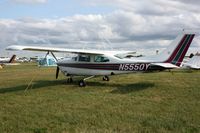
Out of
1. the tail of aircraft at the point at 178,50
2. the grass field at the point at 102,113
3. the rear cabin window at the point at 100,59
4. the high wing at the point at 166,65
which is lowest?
the grass field at the point at 102,113

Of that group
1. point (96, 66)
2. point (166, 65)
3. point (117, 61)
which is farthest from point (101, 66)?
point (166, 65)

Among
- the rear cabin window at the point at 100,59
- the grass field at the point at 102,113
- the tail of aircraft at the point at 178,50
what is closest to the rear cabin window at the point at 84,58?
the rear cabin window at the point at 100,59

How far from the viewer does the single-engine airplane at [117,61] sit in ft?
45.1

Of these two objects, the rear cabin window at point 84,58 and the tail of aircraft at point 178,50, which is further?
the rear cabin window at point 84,58

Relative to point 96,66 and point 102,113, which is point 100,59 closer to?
point 96,66

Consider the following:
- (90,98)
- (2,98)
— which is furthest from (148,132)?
(2,98)

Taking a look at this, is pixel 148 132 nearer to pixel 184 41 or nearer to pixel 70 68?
pixel 184 41

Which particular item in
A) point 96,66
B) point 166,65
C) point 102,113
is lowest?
point 102,113

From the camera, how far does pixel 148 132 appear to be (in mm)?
6117

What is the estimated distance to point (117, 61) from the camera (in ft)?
47.6

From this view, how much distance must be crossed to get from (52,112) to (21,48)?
510 centimetres

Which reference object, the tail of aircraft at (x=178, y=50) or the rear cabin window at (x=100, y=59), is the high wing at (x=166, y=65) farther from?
the rear cabin window at (x=100, y=59)

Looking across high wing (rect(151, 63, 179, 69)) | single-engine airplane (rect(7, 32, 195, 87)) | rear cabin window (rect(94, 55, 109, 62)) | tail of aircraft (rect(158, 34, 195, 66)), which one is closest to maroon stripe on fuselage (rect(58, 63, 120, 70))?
single-engine airplane (rect(7, 32, 195, 87))

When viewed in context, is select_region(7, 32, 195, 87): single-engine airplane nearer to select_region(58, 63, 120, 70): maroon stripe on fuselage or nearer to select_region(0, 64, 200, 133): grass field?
select_region(58, 63, 120, 70): maroon stripe on fuselage
